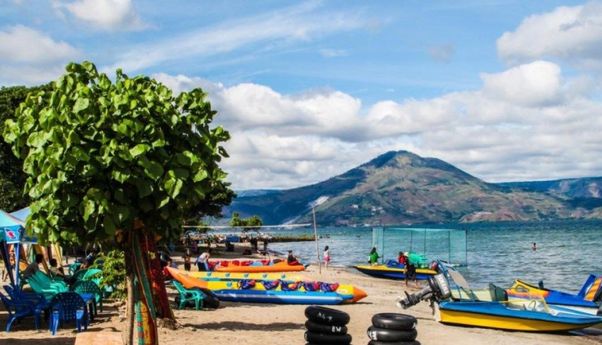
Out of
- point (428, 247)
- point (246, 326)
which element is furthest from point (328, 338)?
point (428, 247)

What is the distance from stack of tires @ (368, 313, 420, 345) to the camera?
9133 millimetres

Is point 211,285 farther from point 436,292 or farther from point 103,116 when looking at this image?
point 103,116

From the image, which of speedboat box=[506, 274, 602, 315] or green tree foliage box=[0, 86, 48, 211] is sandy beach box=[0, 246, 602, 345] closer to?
speedboat box=[506, 274, 602, 315]

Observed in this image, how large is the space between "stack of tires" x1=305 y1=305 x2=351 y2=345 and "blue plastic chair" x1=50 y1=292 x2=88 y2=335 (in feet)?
20.9

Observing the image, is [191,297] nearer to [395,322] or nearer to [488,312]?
[488,312]

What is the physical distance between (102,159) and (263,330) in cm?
1014

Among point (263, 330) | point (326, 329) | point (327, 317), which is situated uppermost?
point (327, 317)

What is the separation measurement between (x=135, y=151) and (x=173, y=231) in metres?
1.54

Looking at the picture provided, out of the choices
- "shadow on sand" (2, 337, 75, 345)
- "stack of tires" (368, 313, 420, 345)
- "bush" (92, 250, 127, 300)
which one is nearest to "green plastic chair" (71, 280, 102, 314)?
"bush" (92, 250, 127, 300)

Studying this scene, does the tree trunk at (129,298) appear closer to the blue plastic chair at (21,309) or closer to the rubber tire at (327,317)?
the rubber tire at (327,317)

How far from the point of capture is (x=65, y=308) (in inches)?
545

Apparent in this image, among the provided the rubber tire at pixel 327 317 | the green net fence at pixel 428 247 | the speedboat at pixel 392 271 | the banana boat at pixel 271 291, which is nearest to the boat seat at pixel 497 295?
the banana boat at pixel 271 291

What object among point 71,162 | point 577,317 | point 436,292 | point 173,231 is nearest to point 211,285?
point 436,292

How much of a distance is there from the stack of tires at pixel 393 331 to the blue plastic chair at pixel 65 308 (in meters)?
7.46
